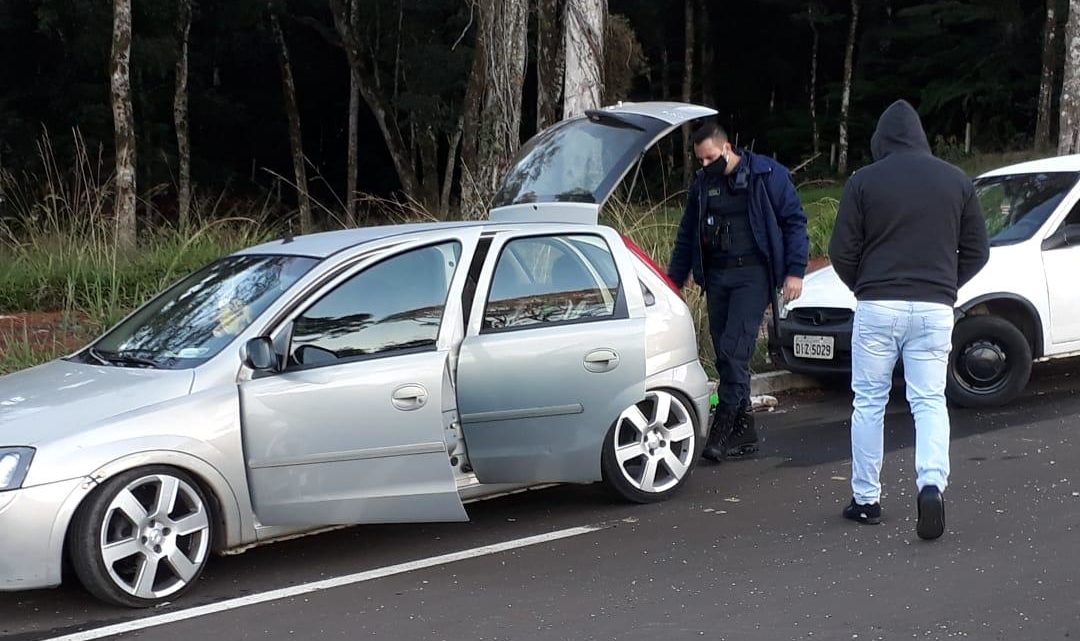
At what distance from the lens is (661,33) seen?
40.0 m

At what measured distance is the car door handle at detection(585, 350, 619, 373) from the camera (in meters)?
6.20

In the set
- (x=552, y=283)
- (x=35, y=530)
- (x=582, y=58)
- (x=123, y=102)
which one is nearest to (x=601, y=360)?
(x=552, y=283)

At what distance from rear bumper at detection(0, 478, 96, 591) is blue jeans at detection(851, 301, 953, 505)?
3303 mm

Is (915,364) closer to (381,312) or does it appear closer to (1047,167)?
(381,312)

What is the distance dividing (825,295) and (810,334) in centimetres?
32

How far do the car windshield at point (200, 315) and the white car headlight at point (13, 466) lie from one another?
791 millimetres

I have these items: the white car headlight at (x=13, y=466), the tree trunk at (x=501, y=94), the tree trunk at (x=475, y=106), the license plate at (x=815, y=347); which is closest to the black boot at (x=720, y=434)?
the license plate at (x=815, y=347)

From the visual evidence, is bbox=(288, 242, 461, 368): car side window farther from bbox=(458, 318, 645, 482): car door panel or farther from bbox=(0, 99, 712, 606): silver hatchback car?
bbox=(458, 318, 645, 482): car door panel

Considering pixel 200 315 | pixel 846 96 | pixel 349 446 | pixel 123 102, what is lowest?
pixel 349 446

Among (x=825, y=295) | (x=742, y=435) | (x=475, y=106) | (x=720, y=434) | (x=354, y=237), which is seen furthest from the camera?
(x=475, y=106)

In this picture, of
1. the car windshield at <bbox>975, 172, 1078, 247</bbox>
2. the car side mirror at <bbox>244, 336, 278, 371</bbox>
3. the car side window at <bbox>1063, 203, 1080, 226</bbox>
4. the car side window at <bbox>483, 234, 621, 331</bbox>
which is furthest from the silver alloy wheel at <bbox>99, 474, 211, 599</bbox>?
the car side window at <bbox>1063, 203, 1080, 226</bbox>

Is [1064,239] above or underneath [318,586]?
above

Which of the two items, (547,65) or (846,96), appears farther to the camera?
(846,96)

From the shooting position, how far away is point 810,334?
29.3 ft
